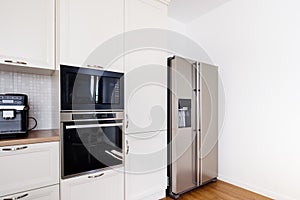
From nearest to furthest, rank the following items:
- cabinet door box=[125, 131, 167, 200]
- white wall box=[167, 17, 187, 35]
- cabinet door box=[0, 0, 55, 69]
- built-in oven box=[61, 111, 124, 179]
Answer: cabinet door box=[0, 0, 55, 69]
built-in oven box=[61, 111, 124, 179]
cabinet door box=[125, 131, 167, 200]
white wall box=[167, 17, 187, 35]

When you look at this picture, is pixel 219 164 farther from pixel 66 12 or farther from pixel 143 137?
pixel 66 12

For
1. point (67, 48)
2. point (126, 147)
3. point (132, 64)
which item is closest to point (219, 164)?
point (126, 147)

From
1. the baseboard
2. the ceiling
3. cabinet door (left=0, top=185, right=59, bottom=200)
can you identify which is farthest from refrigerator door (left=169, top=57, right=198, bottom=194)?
cabinet door (left=0, top=185, right=59, bottom=200)

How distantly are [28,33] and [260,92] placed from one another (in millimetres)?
2752

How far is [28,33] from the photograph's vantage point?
1.51 metres

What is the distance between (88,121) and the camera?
1682 millimetres

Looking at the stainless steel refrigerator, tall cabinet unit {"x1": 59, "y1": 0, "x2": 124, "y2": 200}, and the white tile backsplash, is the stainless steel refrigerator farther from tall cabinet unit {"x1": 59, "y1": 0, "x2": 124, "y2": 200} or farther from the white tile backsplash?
the white tile backsplash

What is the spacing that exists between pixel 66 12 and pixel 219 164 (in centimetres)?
296

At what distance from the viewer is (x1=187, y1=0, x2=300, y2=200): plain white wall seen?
87.9 inches

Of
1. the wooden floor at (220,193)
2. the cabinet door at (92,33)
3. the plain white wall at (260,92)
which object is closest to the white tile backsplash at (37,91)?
the cabinet door at (92,33)

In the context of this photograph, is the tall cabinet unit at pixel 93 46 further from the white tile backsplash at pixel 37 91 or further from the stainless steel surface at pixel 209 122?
the stainless steel surface at pixel 209 122

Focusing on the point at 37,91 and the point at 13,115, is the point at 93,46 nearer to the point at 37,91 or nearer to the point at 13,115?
the point at 37,91

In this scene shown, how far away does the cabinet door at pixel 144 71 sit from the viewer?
200 centimetres

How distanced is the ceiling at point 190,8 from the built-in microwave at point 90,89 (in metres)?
1.75
